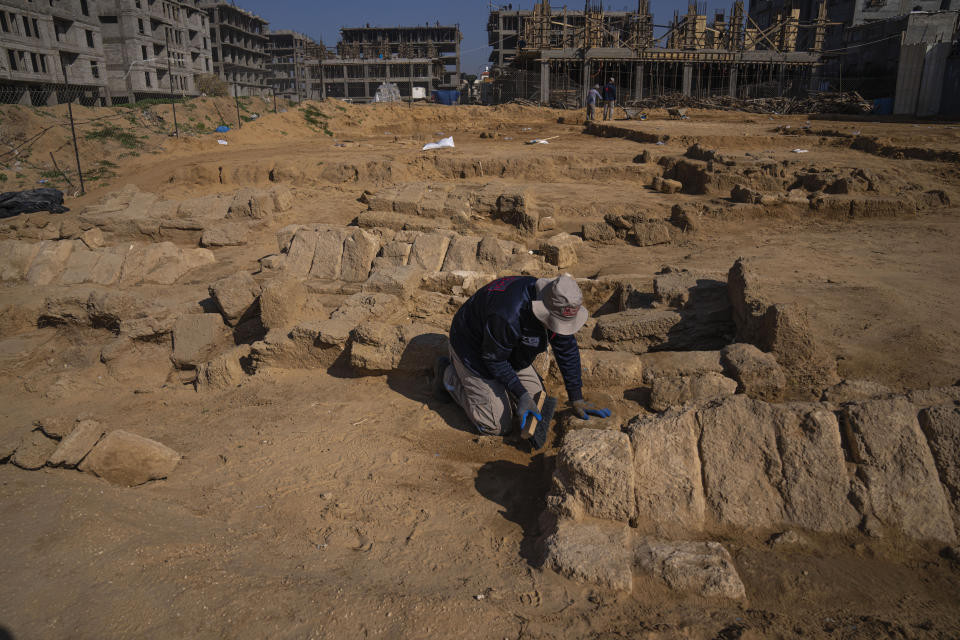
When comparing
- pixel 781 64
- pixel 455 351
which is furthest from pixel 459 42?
pixel 455 351

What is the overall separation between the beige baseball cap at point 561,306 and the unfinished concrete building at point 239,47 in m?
56.4

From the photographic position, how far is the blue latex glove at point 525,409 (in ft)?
12.6

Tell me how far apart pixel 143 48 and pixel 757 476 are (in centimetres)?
4796

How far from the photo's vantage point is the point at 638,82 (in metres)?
27.7

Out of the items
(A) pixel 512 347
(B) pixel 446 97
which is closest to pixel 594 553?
(A) pixel 512 347

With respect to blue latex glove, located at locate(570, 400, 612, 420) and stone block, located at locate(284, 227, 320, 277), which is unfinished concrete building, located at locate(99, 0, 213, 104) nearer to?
stone block, located at locate(284, 227, 320, 277)

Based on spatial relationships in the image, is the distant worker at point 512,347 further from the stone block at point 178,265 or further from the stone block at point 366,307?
the stone block at point 178,265

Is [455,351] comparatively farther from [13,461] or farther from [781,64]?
[781,64]

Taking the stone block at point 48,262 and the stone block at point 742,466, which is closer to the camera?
the stone block at point 742,466

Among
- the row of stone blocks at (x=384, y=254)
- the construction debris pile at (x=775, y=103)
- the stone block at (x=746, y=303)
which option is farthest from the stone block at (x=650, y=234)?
the construction debris pile at (x=775, y=103)

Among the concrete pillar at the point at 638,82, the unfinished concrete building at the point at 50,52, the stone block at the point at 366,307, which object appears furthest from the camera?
the unfinished concrete building at the point at 50,52

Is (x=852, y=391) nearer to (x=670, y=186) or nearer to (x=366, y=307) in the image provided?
(x=366, y=307)

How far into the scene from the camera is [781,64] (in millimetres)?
27922

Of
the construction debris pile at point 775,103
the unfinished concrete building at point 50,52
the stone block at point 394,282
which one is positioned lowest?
the stone block at point 394,282
